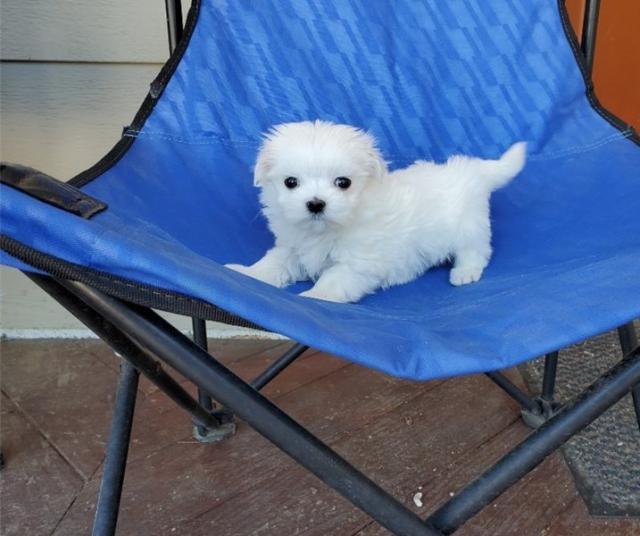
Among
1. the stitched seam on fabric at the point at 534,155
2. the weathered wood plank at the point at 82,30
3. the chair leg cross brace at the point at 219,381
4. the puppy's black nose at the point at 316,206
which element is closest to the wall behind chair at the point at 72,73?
the weathered wood plank at the point at 82,30

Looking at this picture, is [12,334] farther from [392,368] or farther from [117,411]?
[392,368]

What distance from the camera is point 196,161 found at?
1194 millimetres

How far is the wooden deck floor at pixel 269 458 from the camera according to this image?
1.24 metres

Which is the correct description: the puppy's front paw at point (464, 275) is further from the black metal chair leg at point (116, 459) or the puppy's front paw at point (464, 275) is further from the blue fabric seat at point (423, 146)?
the black metal chair leg at point (116, 459)

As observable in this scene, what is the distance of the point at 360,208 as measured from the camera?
1.17m

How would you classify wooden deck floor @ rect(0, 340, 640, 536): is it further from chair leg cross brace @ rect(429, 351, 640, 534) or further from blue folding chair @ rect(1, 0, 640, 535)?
chair leg cross brace @ rect(429, 351, 640, 534)

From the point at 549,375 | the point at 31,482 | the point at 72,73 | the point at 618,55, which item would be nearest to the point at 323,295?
the point at 549,375

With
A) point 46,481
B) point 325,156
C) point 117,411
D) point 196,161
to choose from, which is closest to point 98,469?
point 46,481

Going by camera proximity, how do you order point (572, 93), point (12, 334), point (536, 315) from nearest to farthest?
point (536, 315)
point (572, 93)
point (12, 334)

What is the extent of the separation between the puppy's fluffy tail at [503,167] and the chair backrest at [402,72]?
101 millimetres

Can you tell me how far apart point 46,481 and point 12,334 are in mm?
745

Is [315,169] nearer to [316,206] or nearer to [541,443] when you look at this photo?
[316,206]

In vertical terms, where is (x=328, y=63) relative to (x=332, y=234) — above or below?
above

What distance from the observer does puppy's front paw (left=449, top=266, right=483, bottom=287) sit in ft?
3.33
